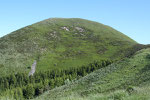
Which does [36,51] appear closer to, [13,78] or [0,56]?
[0,56]

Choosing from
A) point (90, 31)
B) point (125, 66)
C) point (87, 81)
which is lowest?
point (87, 81)

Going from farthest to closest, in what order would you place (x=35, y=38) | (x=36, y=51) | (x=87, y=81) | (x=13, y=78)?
(x=35, y=38) → (x=36, y=51) → (x=13, y=78) → (x=87, y=81)

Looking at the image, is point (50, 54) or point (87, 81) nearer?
point (87, 81)

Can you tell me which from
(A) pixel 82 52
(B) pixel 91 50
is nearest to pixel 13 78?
(A) pixel 82 52

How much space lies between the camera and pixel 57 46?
443 ft

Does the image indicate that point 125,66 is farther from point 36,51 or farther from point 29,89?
point 36,51

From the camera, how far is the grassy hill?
10769 centimetres

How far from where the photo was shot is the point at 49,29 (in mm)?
162250

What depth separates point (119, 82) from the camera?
946 inches

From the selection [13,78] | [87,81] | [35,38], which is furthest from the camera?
[35,38]

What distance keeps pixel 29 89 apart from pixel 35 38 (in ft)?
266

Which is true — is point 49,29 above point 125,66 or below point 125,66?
above

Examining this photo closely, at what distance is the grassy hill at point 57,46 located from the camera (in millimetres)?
107688

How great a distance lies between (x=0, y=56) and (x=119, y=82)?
106 meters
